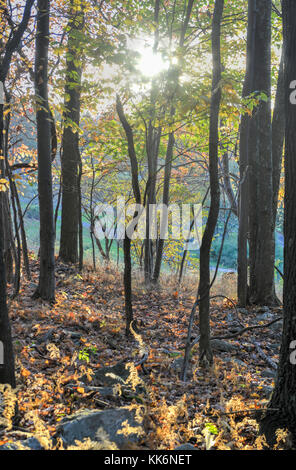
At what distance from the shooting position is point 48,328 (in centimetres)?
626

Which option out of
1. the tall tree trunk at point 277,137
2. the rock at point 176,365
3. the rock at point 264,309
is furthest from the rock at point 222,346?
the tall tree trunk at point 277,137

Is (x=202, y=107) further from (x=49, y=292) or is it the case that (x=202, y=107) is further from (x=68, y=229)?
(x=68, y=229)

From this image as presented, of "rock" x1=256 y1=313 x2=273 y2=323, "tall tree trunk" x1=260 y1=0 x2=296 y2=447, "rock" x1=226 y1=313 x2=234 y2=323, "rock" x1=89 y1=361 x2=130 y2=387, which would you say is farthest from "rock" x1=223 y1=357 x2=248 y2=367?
"tall tree trunk" x1=260 y1=0 x2=296 y2=447

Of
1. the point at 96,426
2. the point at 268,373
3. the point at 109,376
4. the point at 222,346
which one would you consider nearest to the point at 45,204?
the point at 109,376

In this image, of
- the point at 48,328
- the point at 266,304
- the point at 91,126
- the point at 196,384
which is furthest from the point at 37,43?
the point at 266,304

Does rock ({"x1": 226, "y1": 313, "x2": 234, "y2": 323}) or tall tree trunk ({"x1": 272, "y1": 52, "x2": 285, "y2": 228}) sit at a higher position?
tall tree trunk ({"x1": 272, "y1": 52, "x2": 285, "y2": 228})

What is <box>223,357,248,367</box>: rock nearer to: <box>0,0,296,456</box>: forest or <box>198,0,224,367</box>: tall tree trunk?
<box>0,0,296,456</box>: forest

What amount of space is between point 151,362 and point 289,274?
321 cm

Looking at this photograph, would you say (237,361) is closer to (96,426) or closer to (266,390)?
(266,390)

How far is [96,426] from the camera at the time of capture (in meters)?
3.16

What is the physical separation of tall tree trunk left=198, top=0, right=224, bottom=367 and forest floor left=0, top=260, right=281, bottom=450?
1.53 ft

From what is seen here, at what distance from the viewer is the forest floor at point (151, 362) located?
3420 mm

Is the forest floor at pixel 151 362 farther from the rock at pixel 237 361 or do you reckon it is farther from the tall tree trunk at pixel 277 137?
the tall tree trunk at pixel 277 137

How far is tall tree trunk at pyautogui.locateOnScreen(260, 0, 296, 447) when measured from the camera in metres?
2.99
